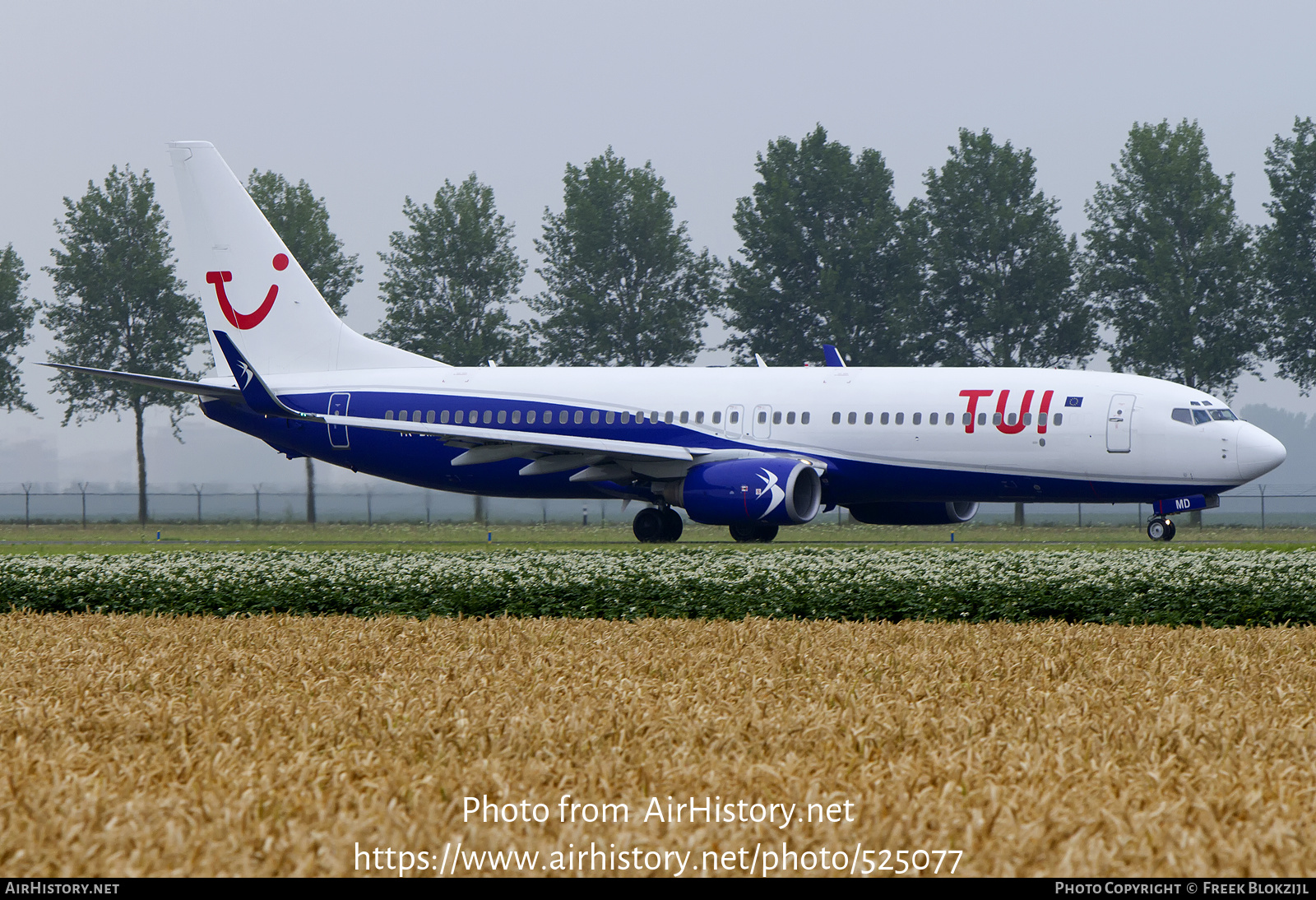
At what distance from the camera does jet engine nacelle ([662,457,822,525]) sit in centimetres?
2680

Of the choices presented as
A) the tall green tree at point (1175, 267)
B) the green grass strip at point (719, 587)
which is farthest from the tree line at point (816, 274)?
the green grass strip at point (719, 587)

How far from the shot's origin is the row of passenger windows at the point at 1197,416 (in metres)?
26.5

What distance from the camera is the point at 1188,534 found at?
37.1 m

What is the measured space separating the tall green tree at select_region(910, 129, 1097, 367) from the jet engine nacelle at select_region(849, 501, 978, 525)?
78.8ft

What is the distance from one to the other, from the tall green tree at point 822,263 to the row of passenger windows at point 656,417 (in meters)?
26.5

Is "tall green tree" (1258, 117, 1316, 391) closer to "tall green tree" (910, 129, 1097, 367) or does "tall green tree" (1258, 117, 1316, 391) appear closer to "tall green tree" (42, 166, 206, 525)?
"tall green tree" (910, 129, 1097, 367)

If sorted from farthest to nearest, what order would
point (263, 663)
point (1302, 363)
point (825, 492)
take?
point (1302, 363) < point (825, 492) < point (263, 663)

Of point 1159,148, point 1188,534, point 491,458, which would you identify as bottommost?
point 1188,534

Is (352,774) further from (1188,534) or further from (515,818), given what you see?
(1188,534)

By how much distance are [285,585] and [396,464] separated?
16472 mm

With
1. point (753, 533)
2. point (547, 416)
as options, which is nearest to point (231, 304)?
point (547, 416)

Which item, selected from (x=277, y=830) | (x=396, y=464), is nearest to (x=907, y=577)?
(x=277, y=830)

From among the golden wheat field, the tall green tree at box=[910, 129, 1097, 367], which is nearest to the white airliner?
the golden wheat field

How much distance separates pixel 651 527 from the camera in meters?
29.9
